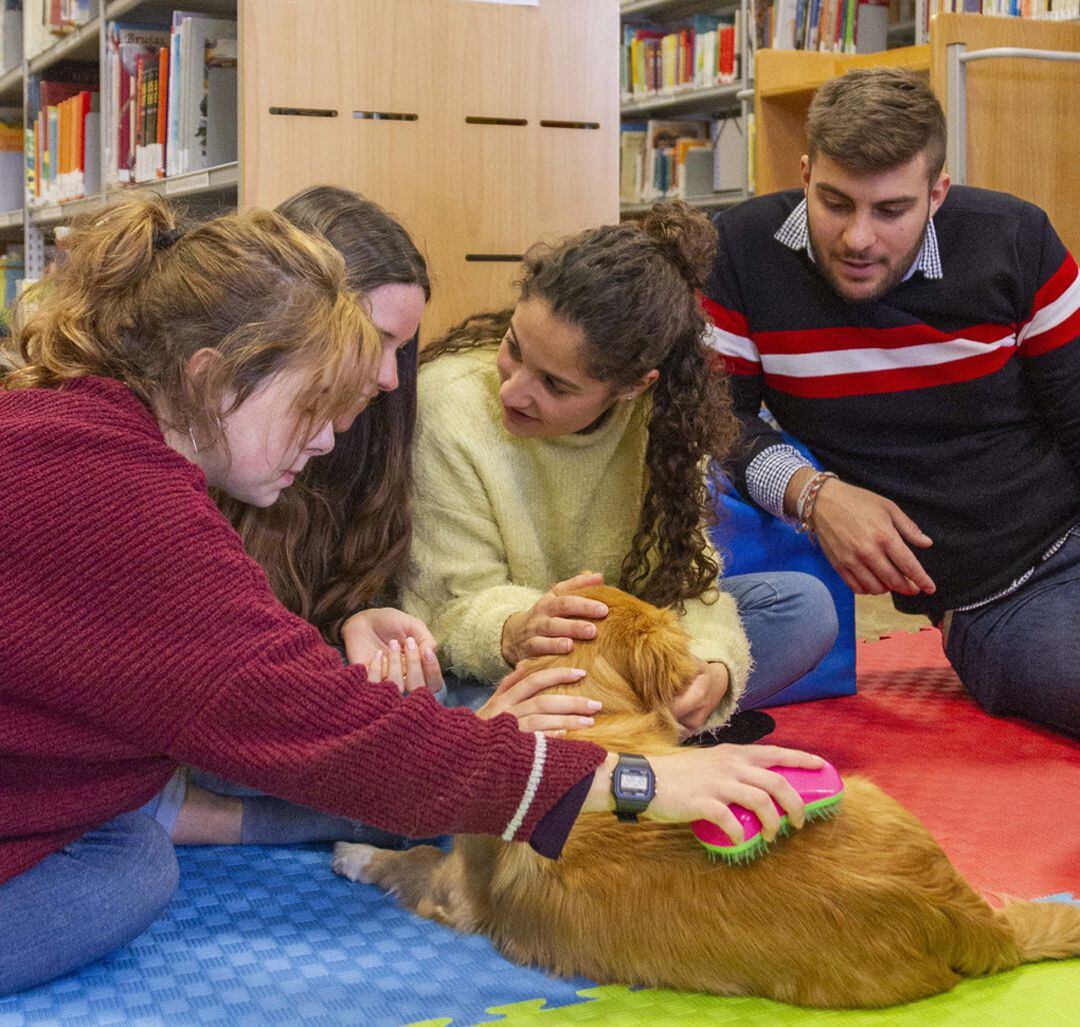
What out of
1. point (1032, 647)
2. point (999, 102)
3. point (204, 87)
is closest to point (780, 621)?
point (1032, 647)

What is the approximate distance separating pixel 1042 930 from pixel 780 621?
31.8 inches

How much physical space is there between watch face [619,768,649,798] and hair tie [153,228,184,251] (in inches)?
27.4

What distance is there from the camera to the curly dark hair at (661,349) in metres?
1.72

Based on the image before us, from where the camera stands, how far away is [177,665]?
1.08 m

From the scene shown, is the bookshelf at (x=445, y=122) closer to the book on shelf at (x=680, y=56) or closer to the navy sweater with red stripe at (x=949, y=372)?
the navy sweater with red stripe at (x=949, y=372)

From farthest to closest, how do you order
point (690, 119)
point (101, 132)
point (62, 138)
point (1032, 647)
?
point (690, 119)
point (62, 138)
point (101, 132)
point (1032, 647)

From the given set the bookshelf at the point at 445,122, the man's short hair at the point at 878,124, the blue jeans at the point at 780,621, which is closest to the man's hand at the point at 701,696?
the blue jeans at the point at 780,621

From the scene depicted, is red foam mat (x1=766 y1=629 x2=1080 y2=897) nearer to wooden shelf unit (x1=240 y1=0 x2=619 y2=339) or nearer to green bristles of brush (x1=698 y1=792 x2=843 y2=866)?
green bristles of brush (x1=698 y1=792 x2=843 y2=866)

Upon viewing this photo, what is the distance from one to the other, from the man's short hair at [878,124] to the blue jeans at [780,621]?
717 millimetres

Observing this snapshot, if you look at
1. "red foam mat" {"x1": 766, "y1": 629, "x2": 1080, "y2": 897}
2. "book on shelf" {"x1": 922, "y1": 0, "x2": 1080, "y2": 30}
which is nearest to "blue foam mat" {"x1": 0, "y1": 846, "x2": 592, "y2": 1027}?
"red foam mat" {"x1": 766, "y1": 629, "x2": 1080, "y2": 897}

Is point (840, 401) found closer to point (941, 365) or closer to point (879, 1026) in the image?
point (941, 365)

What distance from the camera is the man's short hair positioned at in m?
2.13

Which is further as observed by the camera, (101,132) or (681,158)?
(681,158)

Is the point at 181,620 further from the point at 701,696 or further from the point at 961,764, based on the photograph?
the point at 961,764
